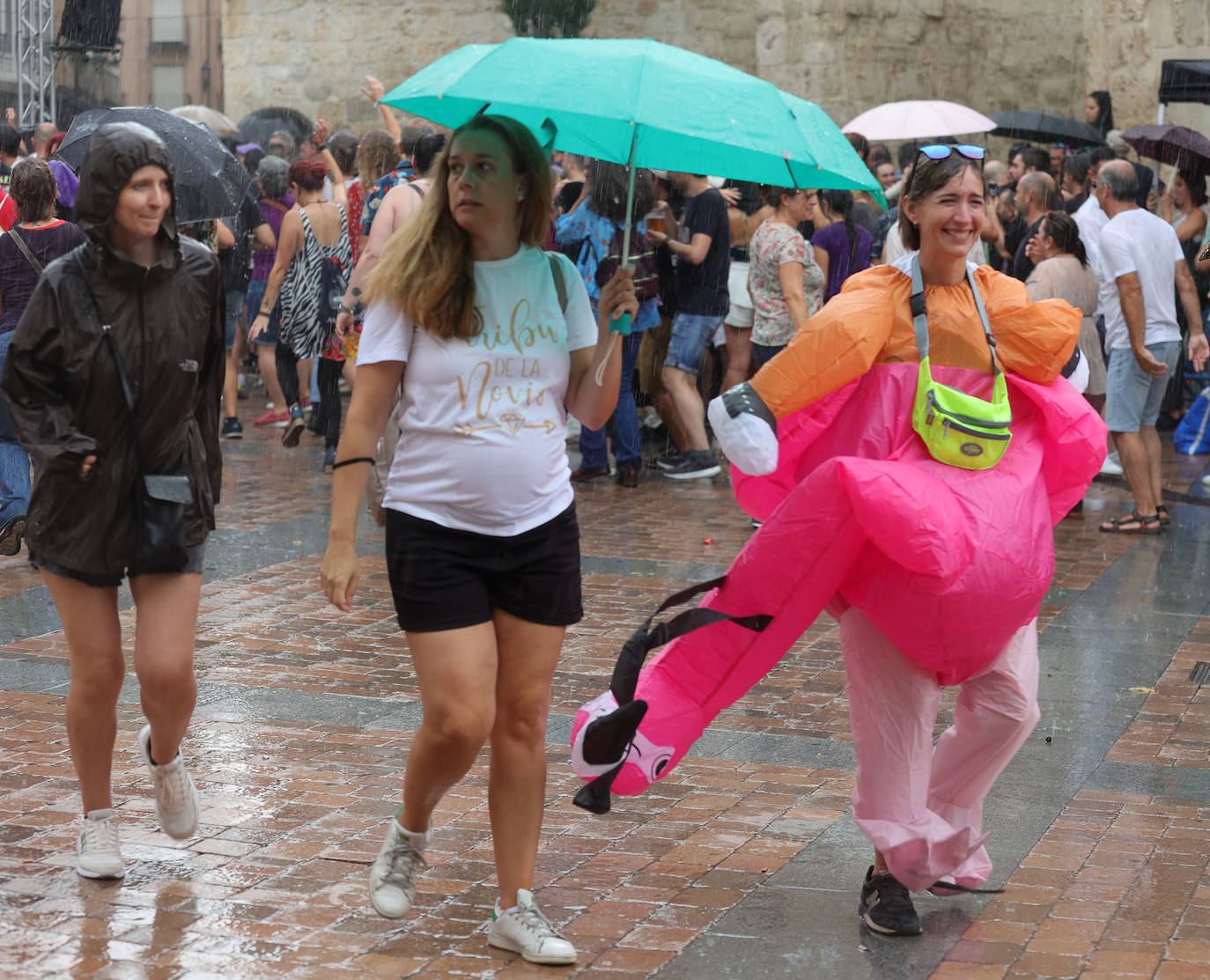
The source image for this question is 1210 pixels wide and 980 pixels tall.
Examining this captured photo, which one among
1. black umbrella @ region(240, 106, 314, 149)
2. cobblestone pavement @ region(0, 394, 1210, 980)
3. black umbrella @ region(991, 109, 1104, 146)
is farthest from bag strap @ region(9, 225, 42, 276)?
black umbrella @ region(240, 106, 314, 149)

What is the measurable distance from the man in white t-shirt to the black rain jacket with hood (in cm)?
699

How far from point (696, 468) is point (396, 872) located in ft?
26.9

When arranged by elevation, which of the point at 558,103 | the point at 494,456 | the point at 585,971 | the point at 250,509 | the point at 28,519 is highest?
the point at 558,103

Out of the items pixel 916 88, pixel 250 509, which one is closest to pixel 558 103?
pixel 250 509

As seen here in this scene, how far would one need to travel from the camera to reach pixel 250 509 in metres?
10.2

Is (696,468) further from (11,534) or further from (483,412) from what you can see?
(483,412)

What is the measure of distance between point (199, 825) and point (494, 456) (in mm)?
1717

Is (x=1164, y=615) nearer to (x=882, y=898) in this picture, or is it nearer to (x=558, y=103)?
(x=882, y=898)

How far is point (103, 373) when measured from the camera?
4160 mm

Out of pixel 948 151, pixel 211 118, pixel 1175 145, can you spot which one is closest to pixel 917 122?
pixel 1175 145

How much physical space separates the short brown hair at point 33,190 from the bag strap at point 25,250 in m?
0.14

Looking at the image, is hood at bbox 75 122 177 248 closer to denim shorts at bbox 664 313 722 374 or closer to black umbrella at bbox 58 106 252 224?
black umbrella at bbox 58 106 252 224

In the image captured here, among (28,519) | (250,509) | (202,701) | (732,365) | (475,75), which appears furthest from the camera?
(732,365)

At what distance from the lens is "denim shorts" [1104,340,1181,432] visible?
10.0m
